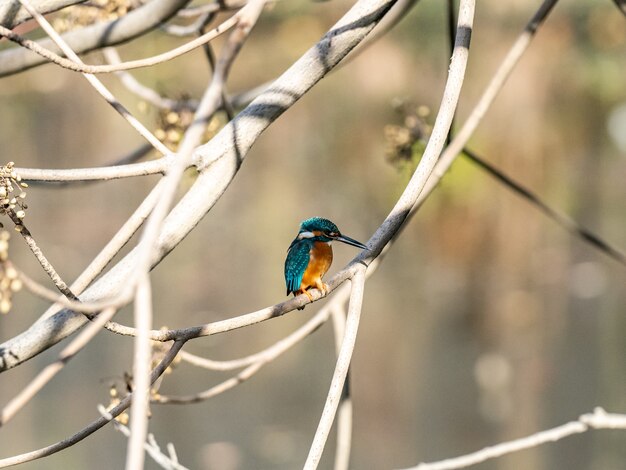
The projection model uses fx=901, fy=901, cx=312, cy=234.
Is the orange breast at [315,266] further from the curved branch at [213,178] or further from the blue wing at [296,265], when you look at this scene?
the curved branch at [213,178]

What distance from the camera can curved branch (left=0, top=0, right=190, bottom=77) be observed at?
164 cm

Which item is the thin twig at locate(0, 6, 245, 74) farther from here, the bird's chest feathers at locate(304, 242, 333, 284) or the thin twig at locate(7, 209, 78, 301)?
the bird's chest feathers at locate(304, 242, 333, 284)

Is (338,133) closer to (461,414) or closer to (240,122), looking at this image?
(461,414)

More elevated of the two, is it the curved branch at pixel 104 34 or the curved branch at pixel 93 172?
the curved branch at pixel 104 34

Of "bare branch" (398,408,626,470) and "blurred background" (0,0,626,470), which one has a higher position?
"blurred background" (0,0,626,470)

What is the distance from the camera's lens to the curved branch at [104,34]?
164cm

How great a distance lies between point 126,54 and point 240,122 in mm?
6042

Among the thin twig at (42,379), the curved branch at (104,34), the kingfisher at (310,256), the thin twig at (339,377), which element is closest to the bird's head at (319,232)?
the kingfisher at (310,256)

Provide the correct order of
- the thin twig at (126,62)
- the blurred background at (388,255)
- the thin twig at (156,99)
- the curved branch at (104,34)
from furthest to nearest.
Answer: the blurred background at (388,255), the thin twig at (156,99), the curved branch at (104,34), the thin twig at (126,62)

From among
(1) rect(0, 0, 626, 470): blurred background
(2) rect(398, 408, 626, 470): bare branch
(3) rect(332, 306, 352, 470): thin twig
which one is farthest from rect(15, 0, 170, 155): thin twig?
(1) rect(0, 0, 626, 470): blurred background

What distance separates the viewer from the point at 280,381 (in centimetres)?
462

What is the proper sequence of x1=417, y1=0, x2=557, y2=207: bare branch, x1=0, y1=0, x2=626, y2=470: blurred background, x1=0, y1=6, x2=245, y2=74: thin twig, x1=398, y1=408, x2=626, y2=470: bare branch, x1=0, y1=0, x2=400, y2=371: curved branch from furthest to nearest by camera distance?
x1=0, y1=0, x2=626, y2=470: blurred background < x1=417, y1=0, x2=557, y2=207: bare branch < x1=0, y1=0, x2=400, y2=371: curved branch < x1=0, y1=6, x2=245, y2=74: thin twig < x1=398, y1=408, x2=626, y2=470: bare branch

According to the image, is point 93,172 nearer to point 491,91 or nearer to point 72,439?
point 72,439

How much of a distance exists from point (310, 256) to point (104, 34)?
1.91ft
